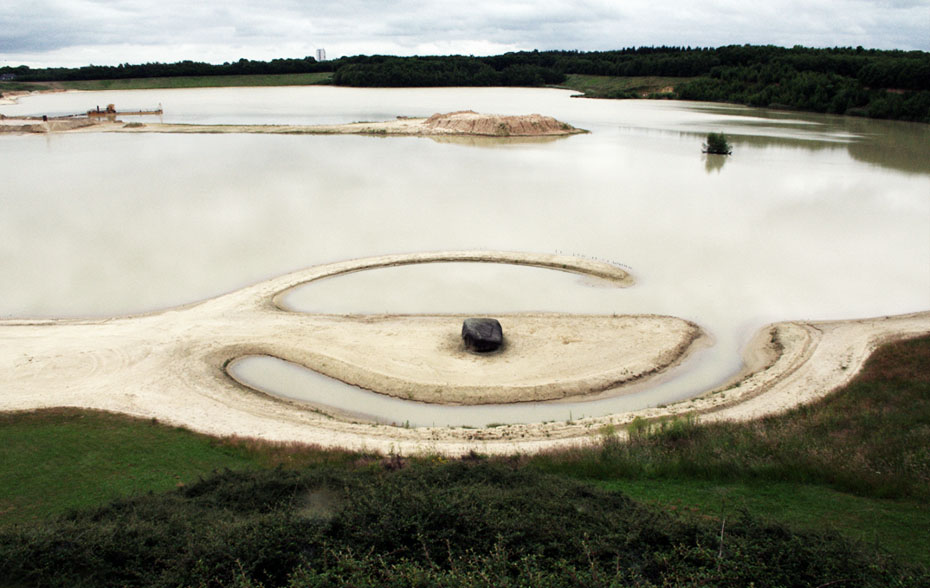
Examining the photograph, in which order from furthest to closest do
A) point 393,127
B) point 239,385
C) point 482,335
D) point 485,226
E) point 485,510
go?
point 393,127 → point 485,226 → point 482,335 → point 239,385 → point 485,510

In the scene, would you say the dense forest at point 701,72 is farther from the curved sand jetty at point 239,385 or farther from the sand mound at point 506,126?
the curved sand jetty at point 239,385

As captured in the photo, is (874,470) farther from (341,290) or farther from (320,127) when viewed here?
(320,127)

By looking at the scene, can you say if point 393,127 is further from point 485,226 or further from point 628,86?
point 628,86

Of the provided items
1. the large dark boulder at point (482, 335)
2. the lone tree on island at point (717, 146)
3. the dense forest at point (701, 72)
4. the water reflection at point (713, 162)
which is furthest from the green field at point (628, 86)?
the large dark boulder at point (482, 335)

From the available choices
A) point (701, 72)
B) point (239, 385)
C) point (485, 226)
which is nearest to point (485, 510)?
point (239, 385)

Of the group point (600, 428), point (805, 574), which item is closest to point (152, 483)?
point (600, 428)
